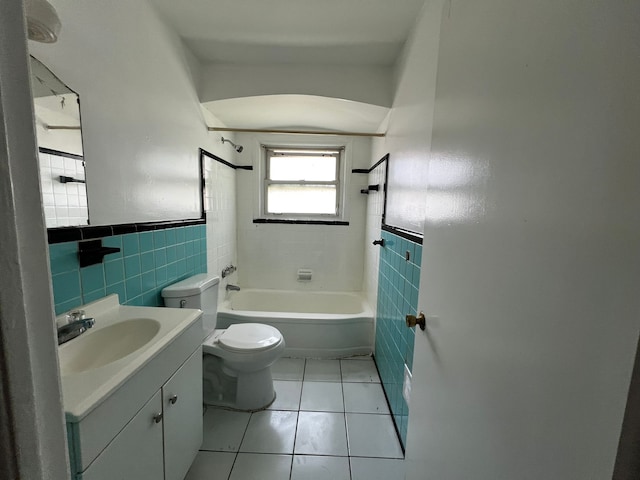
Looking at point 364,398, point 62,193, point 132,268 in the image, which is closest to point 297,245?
point 364,398

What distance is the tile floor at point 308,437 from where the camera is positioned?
1.30m

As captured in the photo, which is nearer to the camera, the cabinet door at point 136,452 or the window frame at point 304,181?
the cabinet door at point 136,452

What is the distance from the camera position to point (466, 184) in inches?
24.2

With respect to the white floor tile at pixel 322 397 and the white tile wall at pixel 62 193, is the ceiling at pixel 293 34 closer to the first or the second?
the white tile wall at pixel 62 193

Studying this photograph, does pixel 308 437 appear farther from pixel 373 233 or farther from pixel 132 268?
pixel 373 233

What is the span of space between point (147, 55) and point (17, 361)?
1.68 metres

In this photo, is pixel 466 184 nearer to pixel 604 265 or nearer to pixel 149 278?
pixel 604 265

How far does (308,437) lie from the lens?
1.48 m

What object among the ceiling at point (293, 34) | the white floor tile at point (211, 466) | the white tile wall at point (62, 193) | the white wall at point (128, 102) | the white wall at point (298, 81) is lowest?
the white floor tile at point (211, 466)

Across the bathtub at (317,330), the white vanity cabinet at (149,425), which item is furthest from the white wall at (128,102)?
the bathtub at (317,330)

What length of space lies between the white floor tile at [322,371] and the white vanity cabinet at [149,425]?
934 millimetres

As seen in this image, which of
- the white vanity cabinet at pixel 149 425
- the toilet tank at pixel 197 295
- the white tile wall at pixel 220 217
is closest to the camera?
the white vanity cabinet at pixel 149 425

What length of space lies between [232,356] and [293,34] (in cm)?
205

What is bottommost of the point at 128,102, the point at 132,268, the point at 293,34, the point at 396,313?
the point at 396,313
